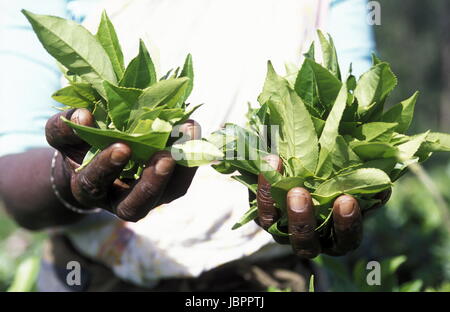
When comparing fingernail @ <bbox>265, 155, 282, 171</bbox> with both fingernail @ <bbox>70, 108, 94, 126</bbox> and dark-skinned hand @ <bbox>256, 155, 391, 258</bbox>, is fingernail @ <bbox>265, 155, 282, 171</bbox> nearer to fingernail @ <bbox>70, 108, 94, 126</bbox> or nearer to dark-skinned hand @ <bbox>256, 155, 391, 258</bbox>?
dark-skinned hand @ <bbox>256, 155, 391, 258</bbox>

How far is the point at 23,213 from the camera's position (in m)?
1.63

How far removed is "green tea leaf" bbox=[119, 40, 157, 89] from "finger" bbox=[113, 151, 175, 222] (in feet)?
0.44

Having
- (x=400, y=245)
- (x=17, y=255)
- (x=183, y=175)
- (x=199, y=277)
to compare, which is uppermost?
(x=183, y=175)

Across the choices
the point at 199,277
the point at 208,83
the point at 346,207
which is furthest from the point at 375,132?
the point at 199,277

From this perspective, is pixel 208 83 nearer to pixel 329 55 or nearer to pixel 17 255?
pixel 329 55

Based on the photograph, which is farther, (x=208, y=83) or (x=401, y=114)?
(x=208, y=83)

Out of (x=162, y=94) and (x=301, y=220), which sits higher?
(x=162, y=94)

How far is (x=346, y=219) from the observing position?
1093mm

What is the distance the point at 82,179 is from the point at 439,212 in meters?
2.21

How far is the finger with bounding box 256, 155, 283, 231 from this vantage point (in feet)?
3.64

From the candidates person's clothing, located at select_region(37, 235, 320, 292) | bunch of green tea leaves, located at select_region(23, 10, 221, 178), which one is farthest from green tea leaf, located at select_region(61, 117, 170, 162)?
person's clothing, located at select_region(37, 235, 320, 292)

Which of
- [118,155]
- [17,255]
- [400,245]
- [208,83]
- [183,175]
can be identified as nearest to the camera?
[118,155]

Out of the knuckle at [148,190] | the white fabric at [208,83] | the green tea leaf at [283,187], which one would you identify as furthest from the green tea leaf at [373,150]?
the white fabric at [208,83]

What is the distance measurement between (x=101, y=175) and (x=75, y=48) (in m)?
0.23
